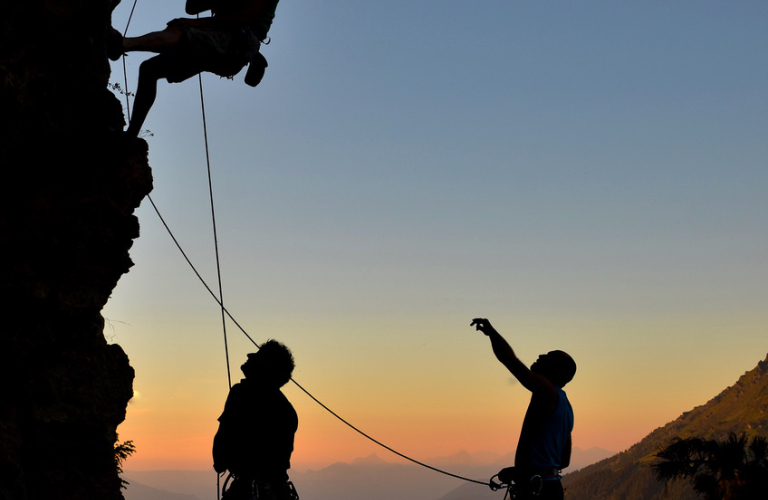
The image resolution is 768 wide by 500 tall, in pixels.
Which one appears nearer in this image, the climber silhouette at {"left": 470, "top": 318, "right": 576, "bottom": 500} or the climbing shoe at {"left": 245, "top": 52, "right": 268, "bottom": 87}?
the climber silhouette at {"left": 470, "top": 318, "right": 576, "bottom": 500}

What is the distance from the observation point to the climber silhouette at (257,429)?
679 cm

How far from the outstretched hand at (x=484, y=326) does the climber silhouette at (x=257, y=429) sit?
5.24 feet

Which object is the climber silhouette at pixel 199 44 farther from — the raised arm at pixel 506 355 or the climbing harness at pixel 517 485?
the climbing harness at pixel 517 485

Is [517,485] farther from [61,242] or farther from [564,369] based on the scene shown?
[61,242]

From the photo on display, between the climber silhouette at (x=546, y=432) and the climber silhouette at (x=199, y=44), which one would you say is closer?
the climber silhouette at (x=546, y=432)

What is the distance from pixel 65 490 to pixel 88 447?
1.41 ft

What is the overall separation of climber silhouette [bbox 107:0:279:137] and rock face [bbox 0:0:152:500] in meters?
0.27

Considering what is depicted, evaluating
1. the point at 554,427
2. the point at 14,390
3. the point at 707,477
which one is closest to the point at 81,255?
the point at 14,390

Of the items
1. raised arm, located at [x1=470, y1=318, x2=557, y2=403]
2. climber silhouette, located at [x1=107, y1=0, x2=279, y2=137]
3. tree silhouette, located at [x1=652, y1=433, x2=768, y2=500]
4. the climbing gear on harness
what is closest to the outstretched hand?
raised arm, located at [x1=470, y1=318, x2=557, y2=403]

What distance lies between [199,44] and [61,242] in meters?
2.38

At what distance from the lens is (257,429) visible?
6.83 meters

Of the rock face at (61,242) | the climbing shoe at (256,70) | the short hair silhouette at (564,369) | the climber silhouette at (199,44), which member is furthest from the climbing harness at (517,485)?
Answer: the climbing shoe at (256,70)

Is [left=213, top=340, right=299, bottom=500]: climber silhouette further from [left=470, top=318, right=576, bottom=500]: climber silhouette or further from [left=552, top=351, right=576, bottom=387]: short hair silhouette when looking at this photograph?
[left=552, top=351, right=576, bottom=387]: short hair silhouette

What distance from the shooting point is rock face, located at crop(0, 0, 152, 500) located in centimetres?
726
